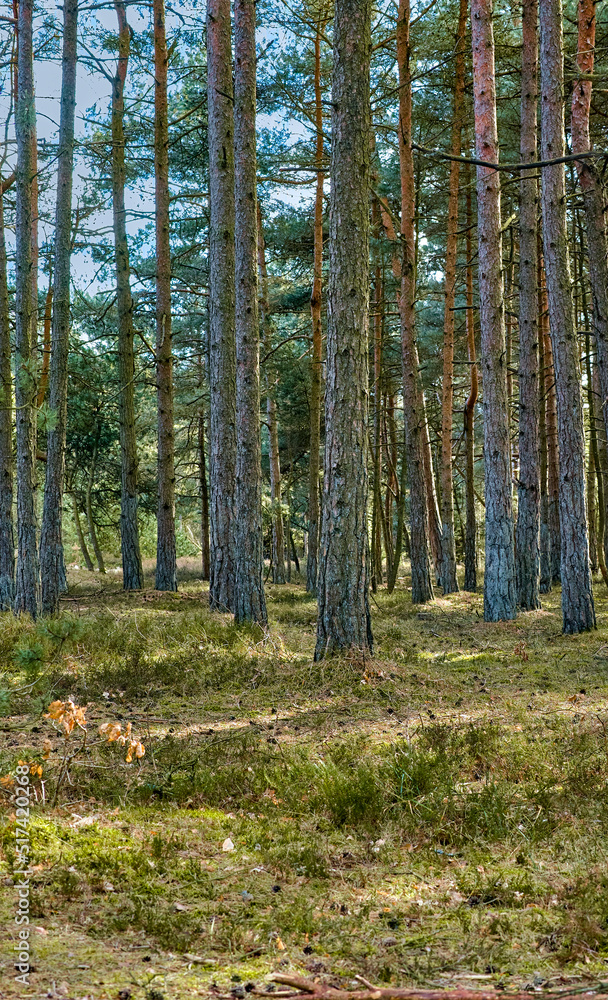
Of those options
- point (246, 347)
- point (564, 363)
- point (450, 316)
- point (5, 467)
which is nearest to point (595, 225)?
point (564, 363)

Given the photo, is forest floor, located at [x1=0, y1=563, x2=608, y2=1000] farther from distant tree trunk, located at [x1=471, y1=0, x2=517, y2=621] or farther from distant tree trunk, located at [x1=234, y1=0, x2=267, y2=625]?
distant tree trunk, located at [x1=471, y1=0, x2=517, y2=621]

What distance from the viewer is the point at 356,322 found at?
741 cm

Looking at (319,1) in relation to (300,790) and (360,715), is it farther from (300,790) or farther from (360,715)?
(300,790)

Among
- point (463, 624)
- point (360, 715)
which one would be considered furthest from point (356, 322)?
point (463, 624)

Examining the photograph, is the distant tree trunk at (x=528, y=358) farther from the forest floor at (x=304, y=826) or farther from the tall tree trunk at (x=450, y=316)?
the forest floor at (x=304, y=826)

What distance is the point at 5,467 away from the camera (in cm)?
1302

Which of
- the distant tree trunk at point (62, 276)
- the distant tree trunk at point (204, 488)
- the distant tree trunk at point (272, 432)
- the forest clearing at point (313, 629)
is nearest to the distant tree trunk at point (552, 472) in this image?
the forest clearing at point (313, 629)

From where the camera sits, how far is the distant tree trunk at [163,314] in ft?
49.6

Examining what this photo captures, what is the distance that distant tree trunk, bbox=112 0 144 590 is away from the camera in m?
15.8

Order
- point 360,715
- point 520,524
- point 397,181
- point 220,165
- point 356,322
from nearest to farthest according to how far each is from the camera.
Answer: point 360,715, point 356,322, point 220,165, point 520,524, point 397,181

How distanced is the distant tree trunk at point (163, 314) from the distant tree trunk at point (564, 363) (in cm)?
781

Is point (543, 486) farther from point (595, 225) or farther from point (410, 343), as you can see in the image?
point (595, 225)

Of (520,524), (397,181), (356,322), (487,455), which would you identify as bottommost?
(520,524)

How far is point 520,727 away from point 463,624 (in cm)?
647
